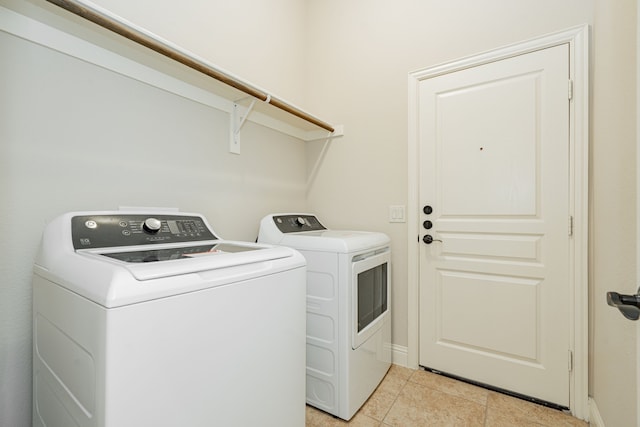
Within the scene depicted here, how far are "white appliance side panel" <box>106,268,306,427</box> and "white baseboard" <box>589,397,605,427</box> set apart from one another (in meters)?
1.29

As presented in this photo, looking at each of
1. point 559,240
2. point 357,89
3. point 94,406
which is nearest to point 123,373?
point 94,406

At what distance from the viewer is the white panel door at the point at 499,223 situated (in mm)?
1567

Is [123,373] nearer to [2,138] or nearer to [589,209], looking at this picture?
[2,138]

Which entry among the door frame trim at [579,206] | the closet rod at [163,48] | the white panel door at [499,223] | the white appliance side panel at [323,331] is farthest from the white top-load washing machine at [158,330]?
the door frame trim at [579,206]

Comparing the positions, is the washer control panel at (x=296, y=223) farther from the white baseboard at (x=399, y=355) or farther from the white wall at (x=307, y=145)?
the white baseboard at (x=399, y=355)

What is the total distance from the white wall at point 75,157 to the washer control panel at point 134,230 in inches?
7.4

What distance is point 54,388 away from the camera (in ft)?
2.82

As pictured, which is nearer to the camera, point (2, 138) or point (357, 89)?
point (2, 138)

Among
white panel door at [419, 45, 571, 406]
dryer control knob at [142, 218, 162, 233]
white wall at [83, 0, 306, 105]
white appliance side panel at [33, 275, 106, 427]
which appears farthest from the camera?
white panel door at [419, 45, 571, 406]

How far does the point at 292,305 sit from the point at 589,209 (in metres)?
1.57

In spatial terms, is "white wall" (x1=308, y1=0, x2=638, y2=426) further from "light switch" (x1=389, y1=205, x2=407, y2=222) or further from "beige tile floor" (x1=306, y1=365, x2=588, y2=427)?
"beige tile floor" (x1=306, y1=365, x2=588, y2=427)

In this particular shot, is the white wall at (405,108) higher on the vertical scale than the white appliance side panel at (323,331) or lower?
higher

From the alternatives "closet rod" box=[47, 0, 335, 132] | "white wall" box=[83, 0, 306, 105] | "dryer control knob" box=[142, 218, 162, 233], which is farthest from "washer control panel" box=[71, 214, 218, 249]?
Result: "white wall" box=[83, 0, 306, 105]

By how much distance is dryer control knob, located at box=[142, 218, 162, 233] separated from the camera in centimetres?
118
